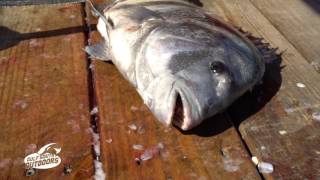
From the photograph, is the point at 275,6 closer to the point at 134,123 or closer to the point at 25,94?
the point at 134,123

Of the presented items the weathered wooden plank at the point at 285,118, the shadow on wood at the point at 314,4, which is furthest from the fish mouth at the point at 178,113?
the shadow on wood at the point at 314,4

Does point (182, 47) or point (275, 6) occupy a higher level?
point (182, 47)

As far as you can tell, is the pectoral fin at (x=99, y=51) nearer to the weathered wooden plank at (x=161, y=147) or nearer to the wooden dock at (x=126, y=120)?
the wooden dock at (x=126, y=120)

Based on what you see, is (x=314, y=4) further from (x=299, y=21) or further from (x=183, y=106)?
(x=183, y=106)

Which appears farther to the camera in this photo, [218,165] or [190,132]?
[190,132]

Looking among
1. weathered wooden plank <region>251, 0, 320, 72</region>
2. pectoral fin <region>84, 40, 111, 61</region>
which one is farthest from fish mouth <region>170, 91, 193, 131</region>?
weathered wooden plank <region>251, 0, 320, 72</region>

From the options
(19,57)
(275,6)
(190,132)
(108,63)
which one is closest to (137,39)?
(108,63)
